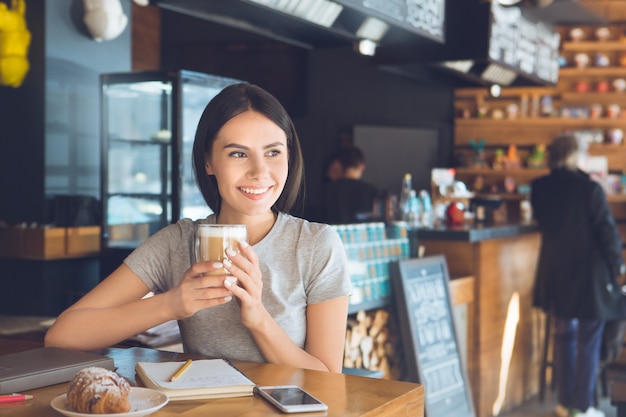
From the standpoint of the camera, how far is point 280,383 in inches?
63.2

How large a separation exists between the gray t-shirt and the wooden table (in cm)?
12

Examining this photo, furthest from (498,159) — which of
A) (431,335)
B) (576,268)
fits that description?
(431,335)

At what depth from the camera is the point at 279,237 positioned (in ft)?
6.56

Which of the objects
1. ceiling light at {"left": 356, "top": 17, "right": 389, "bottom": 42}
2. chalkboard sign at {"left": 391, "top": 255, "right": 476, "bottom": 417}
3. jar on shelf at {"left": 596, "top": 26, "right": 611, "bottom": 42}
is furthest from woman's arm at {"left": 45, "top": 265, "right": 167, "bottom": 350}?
jar on shelf at {"left": 596, "top": 26, "right": 611, "bottom": 42}

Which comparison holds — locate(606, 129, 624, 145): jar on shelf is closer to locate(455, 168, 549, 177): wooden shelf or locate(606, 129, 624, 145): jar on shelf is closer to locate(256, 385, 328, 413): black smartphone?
locate(455, 168, 549, 177): wooden shelf

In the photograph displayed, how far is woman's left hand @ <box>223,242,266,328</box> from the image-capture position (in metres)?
1.64

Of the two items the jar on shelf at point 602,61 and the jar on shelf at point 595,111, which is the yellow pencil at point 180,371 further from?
the jar on shelf at point 602,61

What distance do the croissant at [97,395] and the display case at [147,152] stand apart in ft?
13.2

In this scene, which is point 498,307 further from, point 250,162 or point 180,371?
point 180,371

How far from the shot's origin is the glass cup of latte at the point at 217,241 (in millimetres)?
1636

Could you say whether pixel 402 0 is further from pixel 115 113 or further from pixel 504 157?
pixel 504 157

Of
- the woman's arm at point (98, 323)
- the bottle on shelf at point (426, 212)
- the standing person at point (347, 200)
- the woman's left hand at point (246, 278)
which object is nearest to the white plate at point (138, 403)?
the woman's left hand at point (246, 278)

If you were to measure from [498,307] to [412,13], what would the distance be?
1892 mm

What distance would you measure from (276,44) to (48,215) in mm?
3382
